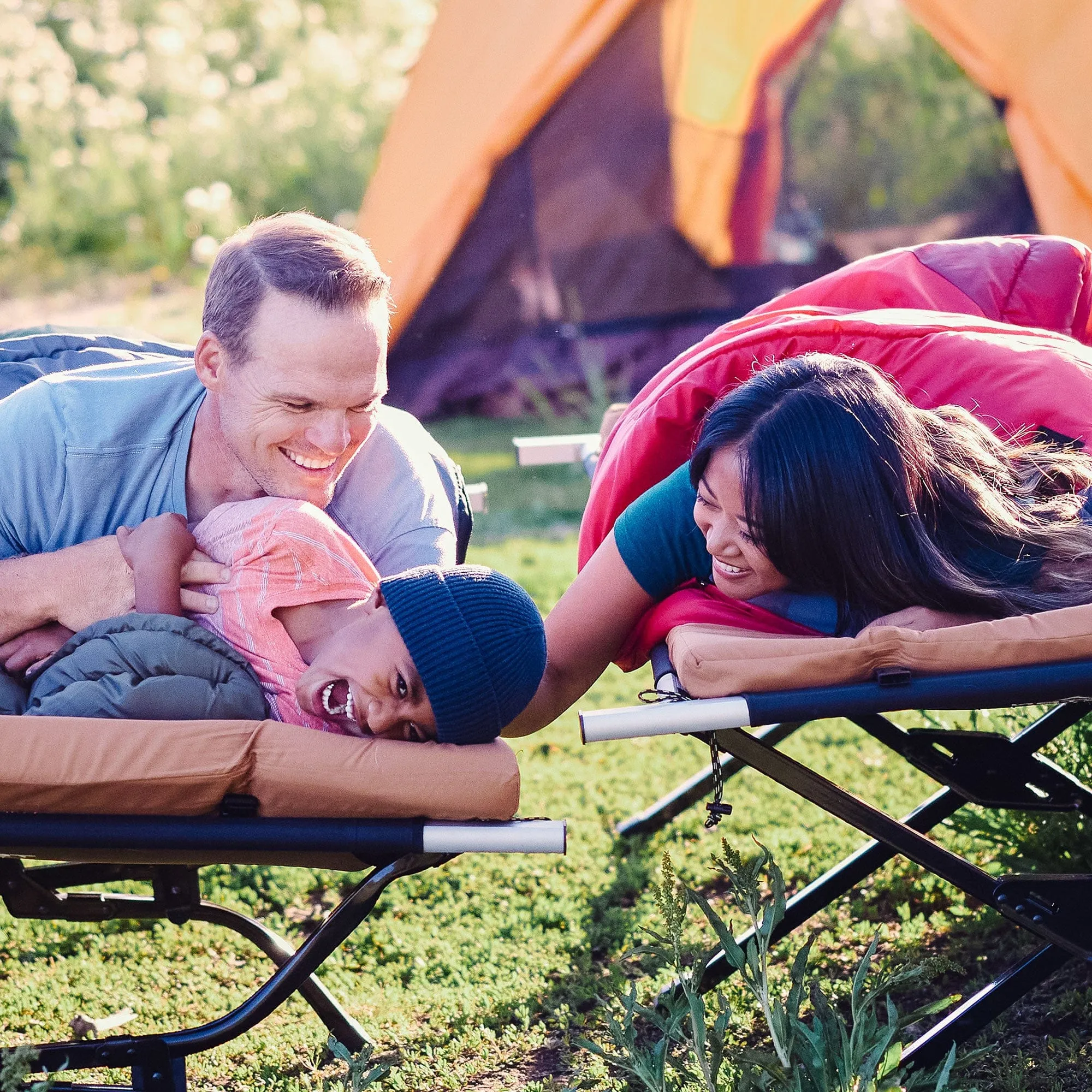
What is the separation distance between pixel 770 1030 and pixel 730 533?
75 cm

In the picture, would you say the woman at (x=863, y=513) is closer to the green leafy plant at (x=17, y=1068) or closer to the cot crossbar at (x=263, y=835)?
the cot crossbar at (x=263, y=835)

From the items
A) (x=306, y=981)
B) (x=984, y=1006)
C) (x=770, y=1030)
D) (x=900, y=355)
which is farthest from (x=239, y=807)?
(x=900, y=355)

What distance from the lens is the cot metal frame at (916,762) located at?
184 cm

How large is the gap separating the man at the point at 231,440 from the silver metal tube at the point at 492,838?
53 centimetres

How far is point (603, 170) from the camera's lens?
6207 millimetres

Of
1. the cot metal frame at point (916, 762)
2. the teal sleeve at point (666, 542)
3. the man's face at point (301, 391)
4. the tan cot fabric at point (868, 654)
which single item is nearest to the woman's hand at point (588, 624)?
the teal sleeve at point (666, 542)

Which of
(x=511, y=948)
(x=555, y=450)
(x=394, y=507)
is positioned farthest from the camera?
(x=555, y=450)

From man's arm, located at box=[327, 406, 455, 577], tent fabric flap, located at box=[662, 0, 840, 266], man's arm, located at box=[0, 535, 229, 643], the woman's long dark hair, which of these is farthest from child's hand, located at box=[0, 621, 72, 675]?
tent fabric flap, located at box=[662, 0, 840, 266]

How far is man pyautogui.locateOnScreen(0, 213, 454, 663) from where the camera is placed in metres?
2.06

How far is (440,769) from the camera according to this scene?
5.84ft

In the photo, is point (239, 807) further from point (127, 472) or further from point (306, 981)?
point (127, 472)

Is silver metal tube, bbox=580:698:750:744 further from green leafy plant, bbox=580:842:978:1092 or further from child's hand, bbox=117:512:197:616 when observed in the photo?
child's hand, bbox=117:512:197:616

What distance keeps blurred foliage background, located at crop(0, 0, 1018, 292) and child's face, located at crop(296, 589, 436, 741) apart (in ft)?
19.3

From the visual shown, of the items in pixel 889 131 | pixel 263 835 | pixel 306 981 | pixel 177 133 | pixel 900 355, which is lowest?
pixel 306 981
